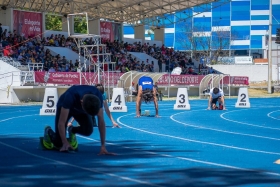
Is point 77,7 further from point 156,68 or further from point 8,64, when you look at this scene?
point 8,64

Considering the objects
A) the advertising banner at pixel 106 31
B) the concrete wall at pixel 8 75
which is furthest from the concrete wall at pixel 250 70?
the concrete wall at pixel 8 75

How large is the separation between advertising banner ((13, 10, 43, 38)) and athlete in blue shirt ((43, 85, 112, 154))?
35696 millimetres

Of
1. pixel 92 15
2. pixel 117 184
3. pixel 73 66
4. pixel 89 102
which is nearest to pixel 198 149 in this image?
pixel 89 102

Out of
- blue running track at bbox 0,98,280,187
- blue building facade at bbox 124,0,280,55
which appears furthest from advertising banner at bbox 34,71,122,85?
blue building facade at bbox 124,0,280,55

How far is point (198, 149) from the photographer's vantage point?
1227cm

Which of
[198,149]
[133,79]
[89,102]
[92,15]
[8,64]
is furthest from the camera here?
[92,15]

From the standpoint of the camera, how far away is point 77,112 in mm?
10477

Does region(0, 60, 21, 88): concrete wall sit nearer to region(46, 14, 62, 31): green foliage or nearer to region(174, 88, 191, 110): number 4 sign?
region(174, 88, 191, 110): number 4 sign

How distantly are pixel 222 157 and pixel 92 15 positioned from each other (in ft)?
140

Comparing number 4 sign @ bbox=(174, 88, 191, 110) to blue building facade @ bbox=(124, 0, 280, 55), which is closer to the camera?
number 4 sign @ bbox=(174, 88, 191, 110)

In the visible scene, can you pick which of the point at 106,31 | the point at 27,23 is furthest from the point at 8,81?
the point at 106,31

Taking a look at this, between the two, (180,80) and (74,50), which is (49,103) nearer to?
(180,80)

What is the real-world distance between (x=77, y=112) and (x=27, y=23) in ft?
123

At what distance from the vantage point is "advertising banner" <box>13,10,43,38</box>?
4603 centimetres
